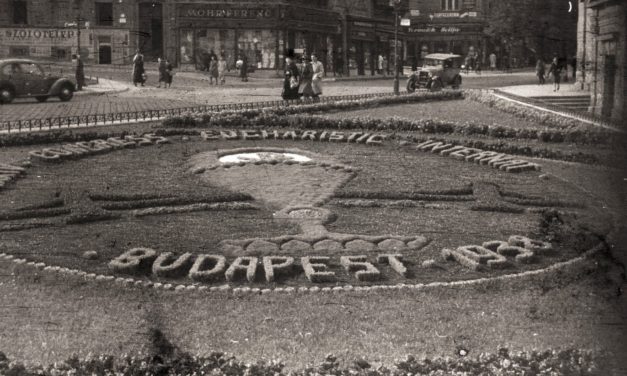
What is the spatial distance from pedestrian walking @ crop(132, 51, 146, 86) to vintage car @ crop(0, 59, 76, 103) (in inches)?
141

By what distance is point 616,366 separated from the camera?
582 cm

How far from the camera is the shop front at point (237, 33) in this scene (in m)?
47.4

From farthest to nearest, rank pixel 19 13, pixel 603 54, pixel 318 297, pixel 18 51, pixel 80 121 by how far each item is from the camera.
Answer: pixel 18 51
pixel 19 13
pixel 603 54
pixel 80 121
pixel 318 297

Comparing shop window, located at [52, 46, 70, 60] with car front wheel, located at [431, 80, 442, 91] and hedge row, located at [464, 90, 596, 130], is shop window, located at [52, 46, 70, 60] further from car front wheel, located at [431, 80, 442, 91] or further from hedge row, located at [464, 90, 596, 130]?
car front wheel, located at [431, 80, 442, 91]

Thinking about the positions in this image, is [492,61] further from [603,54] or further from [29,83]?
[603,54]

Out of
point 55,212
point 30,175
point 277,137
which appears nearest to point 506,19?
point 277,137

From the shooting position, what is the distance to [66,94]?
30297 millimetres

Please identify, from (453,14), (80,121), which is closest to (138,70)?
(80,121)

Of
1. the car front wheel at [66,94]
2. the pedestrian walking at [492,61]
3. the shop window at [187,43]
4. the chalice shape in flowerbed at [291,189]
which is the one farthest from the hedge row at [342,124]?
the pedestrian walking at [492,61]

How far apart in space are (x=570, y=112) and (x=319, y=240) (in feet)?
44.3

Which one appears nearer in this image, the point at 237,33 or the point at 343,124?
the point at 343,124

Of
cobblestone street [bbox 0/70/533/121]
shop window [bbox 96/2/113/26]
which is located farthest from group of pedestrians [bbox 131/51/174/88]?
shop window [bbox 96/2/113/26]

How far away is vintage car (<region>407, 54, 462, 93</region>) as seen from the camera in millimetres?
40625

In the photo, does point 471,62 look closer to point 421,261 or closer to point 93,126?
point 93,126
